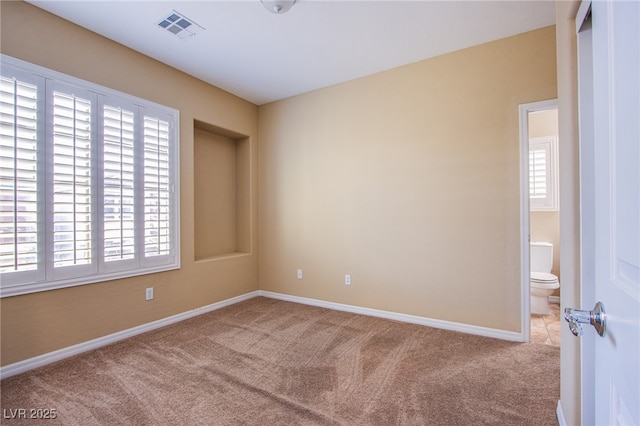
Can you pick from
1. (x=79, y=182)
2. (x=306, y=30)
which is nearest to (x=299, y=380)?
(x=79, y=182)

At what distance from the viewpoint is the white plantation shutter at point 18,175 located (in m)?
2.08

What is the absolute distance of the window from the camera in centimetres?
213

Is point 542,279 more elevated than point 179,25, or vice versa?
point 179,25

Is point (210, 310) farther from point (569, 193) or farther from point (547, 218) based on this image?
point (547, 218)

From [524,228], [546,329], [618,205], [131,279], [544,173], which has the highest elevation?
[544,173]

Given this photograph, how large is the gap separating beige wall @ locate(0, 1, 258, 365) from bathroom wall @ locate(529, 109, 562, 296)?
155 inches

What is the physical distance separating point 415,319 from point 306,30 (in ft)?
Result: 9.94

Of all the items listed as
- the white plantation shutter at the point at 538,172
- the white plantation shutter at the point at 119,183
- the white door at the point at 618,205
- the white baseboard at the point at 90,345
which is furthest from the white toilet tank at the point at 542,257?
the white plantation shutter at the point at 119,183

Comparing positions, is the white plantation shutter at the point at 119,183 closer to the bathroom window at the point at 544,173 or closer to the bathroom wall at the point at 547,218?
the bathroom window at the point at 544,173

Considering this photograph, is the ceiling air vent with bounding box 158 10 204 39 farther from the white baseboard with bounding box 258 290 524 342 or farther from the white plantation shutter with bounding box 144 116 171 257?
the white baseboard with bounding box 258 290 524 342

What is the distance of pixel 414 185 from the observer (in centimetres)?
313

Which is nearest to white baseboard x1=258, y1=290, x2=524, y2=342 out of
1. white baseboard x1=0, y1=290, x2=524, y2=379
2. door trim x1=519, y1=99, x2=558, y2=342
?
white baseboard x1=0, y1=290, x2=524, y2=379

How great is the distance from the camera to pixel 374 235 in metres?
3.38

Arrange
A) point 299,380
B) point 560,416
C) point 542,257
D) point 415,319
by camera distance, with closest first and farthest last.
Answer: point 560,416 → point 299,380 → point 415,319 → point 542,257
